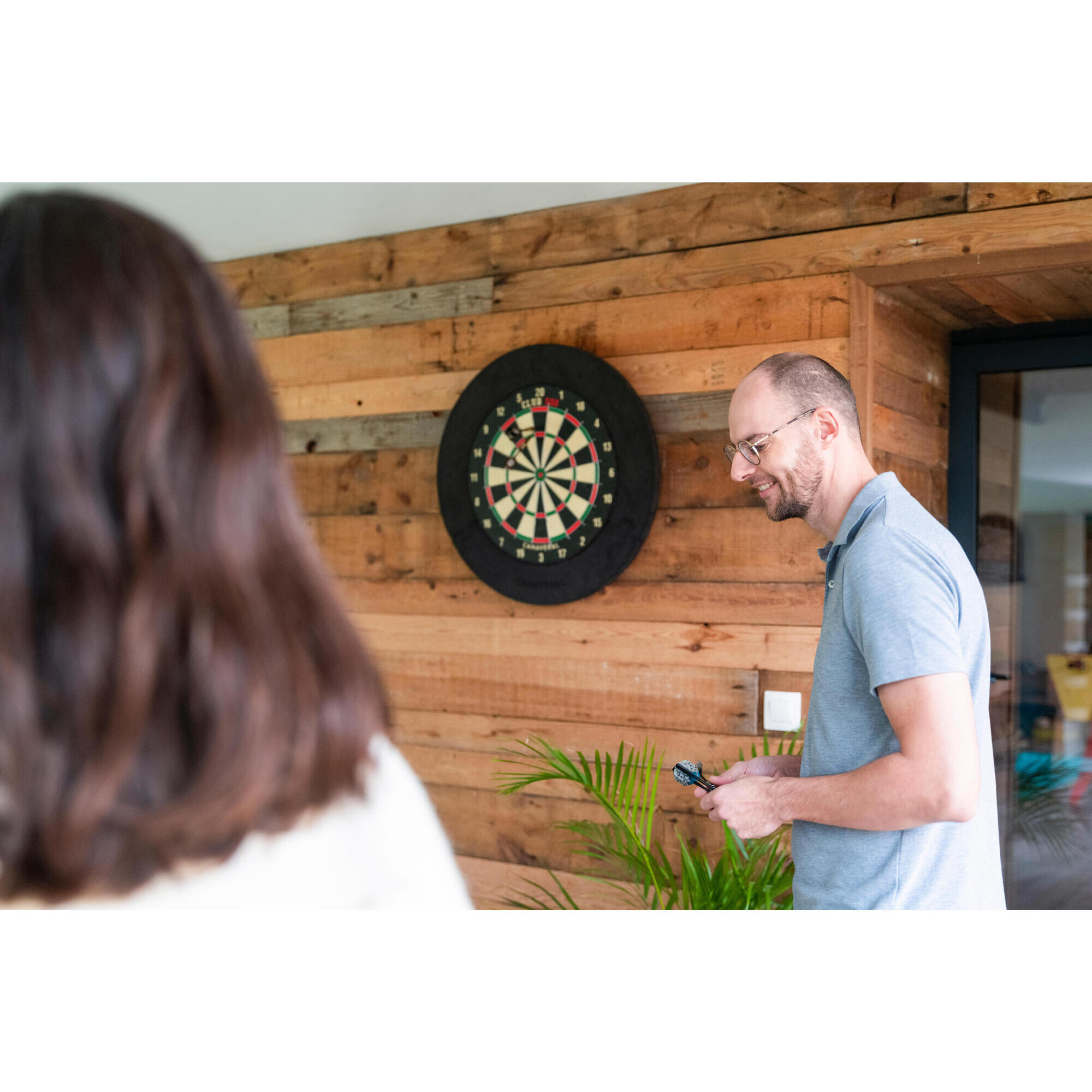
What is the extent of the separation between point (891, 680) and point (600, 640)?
1.47 metres

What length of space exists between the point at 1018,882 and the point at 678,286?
6.44 ft

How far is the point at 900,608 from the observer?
1277mm

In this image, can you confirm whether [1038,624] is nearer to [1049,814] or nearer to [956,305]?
[1049,814]

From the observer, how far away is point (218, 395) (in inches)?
20.8

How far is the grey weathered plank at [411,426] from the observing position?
2.57 meters

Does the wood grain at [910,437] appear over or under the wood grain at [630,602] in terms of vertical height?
over

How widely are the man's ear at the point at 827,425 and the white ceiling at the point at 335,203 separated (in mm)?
1257

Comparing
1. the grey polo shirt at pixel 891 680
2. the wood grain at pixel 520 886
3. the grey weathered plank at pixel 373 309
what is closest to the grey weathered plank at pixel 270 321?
the grey weathered plank at pixel 373 309

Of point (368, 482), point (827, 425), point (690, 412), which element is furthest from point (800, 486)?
point (368, 482)

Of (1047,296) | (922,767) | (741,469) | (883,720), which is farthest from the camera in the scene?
(1047,296)

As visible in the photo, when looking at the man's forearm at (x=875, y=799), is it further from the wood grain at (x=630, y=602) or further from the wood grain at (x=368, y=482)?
the wood grain at (x=368, y=482)

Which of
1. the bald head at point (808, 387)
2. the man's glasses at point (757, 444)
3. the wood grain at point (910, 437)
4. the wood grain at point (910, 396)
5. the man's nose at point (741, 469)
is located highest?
the wood grain at point (910, 396)

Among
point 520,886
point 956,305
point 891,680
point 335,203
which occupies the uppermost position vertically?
point 335,203
